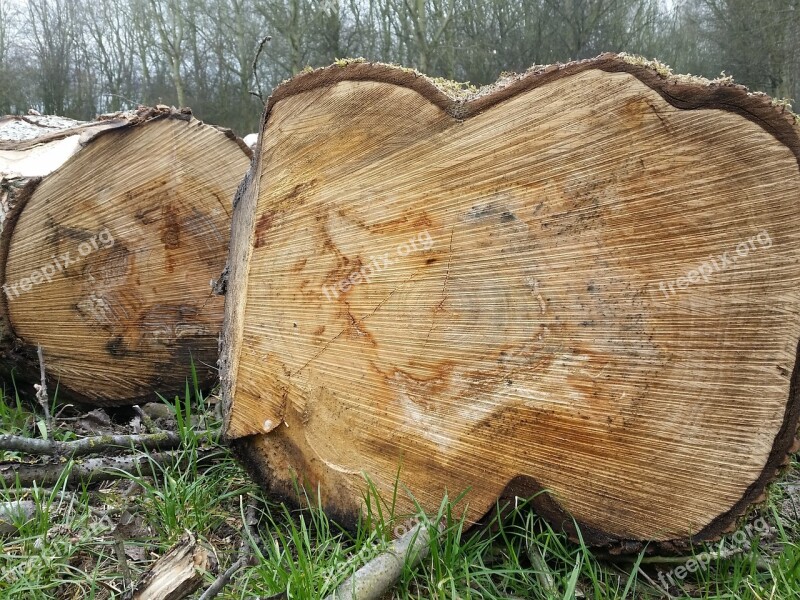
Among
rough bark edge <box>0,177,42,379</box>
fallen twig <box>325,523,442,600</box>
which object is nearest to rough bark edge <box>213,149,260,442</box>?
fallen twig <box>325,523,442,600</box>

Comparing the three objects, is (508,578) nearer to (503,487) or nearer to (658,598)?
(503,487)

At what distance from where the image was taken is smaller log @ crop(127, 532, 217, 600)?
1359 mm

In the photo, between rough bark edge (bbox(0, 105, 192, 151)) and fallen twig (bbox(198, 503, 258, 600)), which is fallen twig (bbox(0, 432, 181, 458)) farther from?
rough bark edge (bbox(0, 105, 192, 151))

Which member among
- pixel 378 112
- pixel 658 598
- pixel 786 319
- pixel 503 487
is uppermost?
pixel 378 112

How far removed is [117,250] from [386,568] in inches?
71.1

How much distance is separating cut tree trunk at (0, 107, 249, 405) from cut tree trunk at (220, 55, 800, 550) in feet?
2.55

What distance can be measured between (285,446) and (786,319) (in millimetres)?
1353

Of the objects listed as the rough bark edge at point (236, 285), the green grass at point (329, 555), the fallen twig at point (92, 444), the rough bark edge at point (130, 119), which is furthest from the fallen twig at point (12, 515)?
the rough bark edge at point (130, 119)

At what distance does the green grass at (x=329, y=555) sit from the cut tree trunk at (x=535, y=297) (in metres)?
0.09

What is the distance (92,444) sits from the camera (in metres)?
2.08

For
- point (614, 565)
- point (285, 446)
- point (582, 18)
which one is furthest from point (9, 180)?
point (582, 18)

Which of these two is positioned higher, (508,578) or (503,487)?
(503,487)

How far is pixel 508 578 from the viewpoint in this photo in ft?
4.72

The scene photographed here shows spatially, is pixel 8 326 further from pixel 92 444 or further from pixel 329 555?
pixel 329 555
